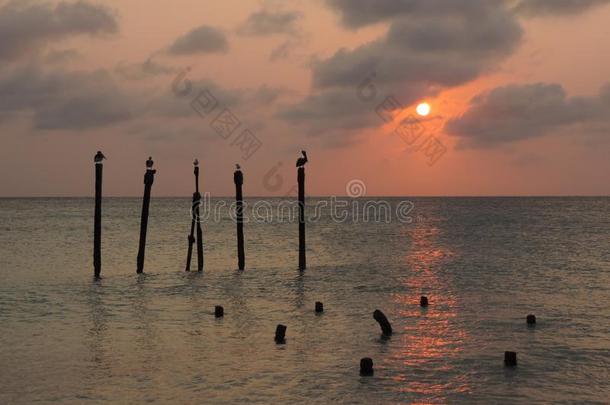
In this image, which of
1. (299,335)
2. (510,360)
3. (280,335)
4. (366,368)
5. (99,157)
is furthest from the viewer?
(99,157)

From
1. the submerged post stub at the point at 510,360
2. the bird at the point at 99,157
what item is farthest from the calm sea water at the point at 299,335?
the bird at the point at 99,157

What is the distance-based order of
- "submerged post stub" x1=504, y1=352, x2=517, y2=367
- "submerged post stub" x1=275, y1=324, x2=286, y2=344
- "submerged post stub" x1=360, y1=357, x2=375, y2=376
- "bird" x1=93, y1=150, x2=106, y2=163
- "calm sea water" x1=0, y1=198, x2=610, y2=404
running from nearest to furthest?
"calm sea water" x1=0, y1=198, x2=610, y2=404 < "submerged post stub" x1=360, y1=357, x2=375, y2=376 < "submerged post stub" x1=504, y1=352, x2=517, y2=367 < "submerged post stub" x1=275, y1=324, x2=286, y2=344 < "bird" x1=93, y1=150, x2=106, y2=163

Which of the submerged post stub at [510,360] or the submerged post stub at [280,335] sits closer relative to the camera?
the submerged post stub at [510,360]

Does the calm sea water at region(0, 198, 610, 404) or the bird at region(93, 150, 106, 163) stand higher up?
the bird at region(93, 150, 106, 163)

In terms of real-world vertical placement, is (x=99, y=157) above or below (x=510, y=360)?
above

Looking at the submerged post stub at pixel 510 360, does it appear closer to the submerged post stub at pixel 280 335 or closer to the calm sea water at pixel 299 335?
the calm sea water at pixel 299 335

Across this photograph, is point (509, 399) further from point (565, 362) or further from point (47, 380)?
point (47, 380)

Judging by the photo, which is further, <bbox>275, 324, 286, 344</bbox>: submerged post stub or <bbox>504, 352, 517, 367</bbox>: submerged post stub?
<bbox>275, 324, 286, 344</bbox>: submerged post stub

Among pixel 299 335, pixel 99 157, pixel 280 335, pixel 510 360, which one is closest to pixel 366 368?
pixel 510 360

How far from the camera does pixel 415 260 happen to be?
161 feet

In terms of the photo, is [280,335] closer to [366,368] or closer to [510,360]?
[366,368]

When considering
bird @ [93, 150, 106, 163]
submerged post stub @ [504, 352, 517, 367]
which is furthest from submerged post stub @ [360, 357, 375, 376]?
bird @ [93, 150, 106, 163]

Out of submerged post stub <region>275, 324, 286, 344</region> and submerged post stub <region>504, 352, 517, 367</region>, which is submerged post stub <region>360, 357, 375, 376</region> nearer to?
submerged post stub <region>504, 352, 517, 367</region>

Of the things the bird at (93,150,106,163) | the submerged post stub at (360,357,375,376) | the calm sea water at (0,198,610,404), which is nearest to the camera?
the calm sea water at (0,198,610,404)
